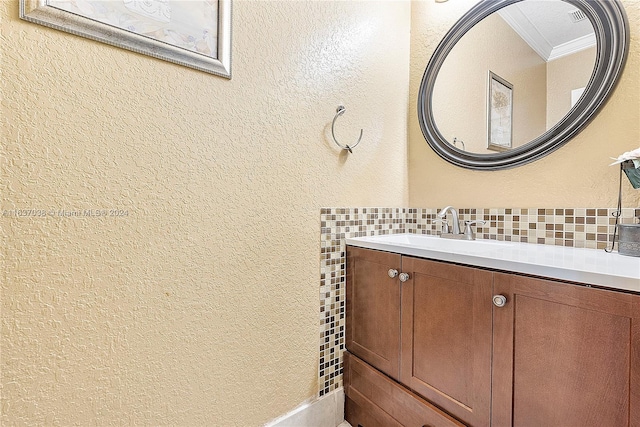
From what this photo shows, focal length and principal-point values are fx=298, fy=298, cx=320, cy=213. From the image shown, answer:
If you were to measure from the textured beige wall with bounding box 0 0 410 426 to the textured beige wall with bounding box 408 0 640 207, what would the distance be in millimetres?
405

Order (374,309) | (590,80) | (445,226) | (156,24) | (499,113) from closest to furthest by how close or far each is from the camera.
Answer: (156,24)
(590,80)
(374,309)
(499,113)
(445,226)

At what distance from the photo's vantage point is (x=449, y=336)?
97 cm

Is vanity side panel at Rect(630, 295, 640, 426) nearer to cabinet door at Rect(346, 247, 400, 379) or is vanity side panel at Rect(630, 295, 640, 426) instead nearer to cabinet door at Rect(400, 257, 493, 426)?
cabinet door at Rect(400, 257, 493, 426)

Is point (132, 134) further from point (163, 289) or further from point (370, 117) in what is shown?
point (370, 117)

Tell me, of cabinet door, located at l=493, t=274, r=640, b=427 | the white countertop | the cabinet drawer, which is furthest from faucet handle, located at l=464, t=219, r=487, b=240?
the cabinet drawer

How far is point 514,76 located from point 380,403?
1522 millimetres

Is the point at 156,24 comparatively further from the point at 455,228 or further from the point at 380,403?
the point at 380,403

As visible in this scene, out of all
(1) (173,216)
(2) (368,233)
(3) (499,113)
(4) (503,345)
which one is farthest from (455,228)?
(1) (173,216)

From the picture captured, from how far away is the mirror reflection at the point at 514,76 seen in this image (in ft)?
3.88

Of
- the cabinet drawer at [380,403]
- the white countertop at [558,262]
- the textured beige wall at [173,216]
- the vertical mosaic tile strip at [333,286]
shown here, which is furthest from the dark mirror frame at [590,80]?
the cabinet drawer at [380,403]

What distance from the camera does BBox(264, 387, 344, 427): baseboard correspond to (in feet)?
3.97

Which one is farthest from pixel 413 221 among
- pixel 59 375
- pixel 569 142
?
pixel 59 375

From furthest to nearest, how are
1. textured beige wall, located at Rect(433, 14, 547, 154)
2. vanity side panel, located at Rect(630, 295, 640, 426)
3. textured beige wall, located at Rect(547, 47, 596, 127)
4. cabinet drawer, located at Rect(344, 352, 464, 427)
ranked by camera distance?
1. textured beige wall, located at Rect(433, 14, 547, 154)
2. textured beige wall, located at Rect(547, 47, 596, 127)
3. cabinet drawer, located at Rect(344, 352, 464, 427)
4. vanity side panel, located at Rect(630, 295, 640, 426)

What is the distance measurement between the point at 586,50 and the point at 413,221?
39.4 inches
